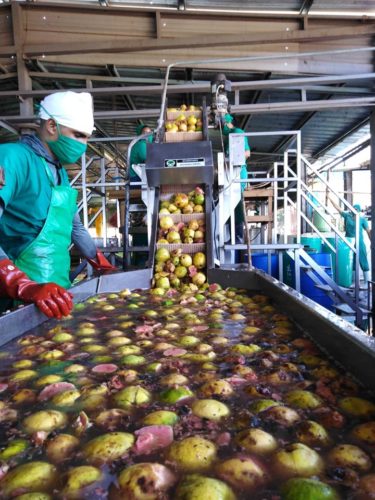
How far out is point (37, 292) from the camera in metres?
2.27

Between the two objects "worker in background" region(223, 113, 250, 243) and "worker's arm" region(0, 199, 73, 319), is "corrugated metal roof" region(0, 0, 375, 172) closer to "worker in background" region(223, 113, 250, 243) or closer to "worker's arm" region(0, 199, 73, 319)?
"worker in background" region(223, 113, 250, 243)

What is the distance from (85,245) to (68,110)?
1.33 metres

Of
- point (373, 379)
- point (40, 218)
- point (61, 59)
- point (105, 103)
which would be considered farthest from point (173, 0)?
point (373, 379)

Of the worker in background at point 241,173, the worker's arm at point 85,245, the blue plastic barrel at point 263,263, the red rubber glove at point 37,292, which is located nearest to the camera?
the red rubber glove at point 37,292

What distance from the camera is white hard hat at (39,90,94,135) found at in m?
3.05

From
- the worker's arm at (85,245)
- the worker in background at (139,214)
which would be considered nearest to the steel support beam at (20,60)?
the worker in background at (139,214)

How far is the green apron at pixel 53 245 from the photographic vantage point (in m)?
3.07

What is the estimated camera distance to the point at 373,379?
1.35 metres

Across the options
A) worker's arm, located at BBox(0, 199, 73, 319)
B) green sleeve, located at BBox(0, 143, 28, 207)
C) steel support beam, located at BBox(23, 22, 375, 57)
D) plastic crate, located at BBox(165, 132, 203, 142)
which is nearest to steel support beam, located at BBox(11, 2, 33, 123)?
steel support beam, located at BBox(23, 22, 375, 57)

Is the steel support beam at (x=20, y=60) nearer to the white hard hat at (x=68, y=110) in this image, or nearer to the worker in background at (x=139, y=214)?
the worker in background at (x=139, y=214)

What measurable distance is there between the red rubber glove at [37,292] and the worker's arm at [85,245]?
1426 millimetres

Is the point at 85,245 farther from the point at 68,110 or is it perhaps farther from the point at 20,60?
the point at 20,60

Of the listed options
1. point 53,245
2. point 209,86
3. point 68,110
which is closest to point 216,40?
point 209,86

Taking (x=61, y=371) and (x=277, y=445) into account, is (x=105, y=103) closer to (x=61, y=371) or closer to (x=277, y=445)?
(x=61, y=371)
